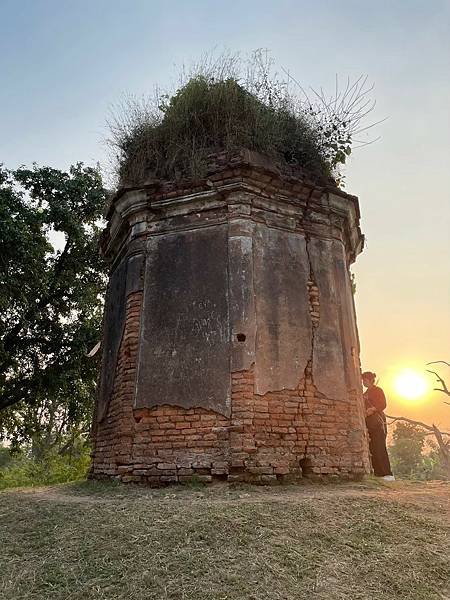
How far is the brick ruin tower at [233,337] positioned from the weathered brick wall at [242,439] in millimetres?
13

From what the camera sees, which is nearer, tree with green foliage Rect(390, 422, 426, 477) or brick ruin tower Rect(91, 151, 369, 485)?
→ brick ruin tower Rect(91, 151, 369, 485)

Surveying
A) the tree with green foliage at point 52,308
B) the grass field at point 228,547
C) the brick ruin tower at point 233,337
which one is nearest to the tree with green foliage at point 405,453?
the tree with green foliage at point 52,308

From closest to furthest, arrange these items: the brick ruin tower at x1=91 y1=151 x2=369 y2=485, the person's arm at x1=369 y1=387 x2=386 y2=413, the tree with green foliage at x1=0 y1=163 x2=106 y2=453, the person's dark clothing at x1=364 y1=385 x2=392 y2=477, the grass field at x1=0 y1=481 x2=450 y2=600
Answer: the grass field at x1=0 y1=481 x2=450 y2=600
the brick ruin tower at x1=91 y1=151 x2=369 y2=485
the person's dark clothing at x1=364 y1=385 x2=392 y2=477
the person's arm at x1=369 y1=387 x2=386 y2=413
the tree with green foliage at x1=0 y1=163 x2=106 y2=453

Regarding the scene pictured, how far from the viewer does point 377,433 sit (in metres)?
7.83

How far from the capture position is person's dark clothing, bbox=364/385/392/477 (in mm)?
7734

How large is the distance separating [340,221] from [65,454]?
13136 mm

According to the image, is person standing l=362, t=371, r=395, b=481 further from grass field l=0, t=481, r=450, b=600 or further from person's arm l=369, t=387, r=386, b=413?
grass field l=0, t=481, r=450, b=600

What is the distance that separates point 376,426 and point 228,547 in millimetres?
4693

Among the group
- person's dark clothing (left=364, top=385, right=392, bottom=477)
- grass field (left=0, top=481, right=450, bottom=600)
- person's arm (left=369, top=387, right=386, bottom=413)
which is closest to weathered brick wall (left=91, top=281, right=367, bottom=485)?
grass field (left=0, top=481, right=450, bottom=600)

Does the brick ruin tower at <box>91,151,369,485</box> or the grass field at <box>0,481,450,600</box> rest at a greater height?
the brick ruin tower at <box>91,151,369,485</box>

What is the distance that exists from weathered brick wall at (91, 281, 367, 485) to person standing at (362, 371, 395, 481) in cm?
133

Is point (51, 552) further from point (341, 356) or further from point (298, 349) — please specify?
point (341, 356)

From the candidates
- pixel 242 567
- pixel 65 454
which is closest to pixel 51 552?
pixel 242 567

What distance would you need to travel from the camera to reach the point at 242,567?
11.5 ft
